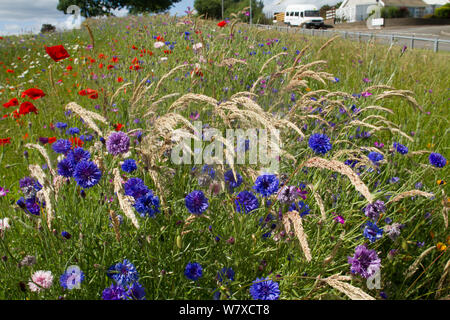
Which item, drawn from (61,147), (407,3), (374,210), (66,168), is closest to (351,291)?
(374,210)

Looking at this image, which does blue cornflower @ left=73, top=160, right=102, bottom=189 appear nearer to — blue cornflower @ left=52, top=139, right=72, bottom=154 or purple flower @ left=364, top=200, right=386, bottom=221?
blue cornflower @ left=52, top=139, right=72, bottom=154

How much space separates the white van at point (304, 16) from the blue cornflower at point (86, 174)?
32.7m

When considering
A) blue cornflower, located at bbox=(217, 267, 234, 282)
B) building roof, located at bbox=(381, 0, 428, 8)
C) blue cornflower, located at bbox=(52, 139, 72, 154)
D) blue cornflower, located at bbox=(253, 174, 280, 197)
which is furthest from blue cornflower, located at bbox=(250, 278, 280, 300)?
building roof, located at bbox=(381, 0, 428, 8)

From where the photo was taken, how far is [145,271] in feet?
4.90

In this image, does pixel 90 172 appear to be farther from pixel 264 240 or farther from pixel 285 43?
pixel 285 43

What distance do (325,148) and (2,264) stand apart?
167cm

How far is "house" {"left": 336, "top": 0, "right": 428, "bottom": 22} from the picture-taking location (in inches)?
1677

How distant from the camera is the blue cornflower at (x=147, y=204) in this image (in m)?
1.34

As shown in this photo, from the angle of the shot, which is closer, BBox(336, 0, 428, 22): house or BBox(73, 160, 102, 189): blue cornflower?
BBox(73, 160, 102, 189): blue cornflower

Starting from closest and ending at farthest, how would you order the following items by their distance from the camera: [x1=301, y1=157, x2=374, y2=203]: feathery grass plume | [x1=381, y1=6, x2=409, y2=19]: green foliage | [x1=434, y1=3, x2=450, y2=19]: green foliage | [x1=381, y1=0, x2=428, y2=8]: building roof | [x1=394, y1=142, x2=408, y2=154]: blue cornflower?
[x1=301, y1=157, x2=374, y2=203]: feathery grass plume, [x1=394, y1=142, x2=408, y2=154]: blue cornflower, [x1=434, y1=3, x2=450, y2=19]: green foliage, [x1=381, y1=6, x2=409, y2=19]: green foliage, [x1=381, y1=0, x2=428, y2=8]: building roof

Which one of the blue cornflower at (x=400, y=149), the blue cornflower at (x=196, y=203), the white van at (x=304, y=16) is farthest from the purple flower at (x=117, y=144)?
the white van at (x=304, y=16)

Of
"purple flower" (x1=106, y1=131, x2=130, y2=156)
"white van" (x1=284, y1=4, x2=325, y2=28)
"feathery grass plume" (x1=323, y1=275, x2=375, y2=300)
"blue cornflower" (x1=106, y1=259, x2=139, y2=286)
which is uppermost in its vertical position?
"white van" (x1=284, y1=4, x2=325, y2=28)

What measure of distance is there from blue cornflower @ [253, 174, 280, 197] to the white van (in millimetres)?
Result: 32490
